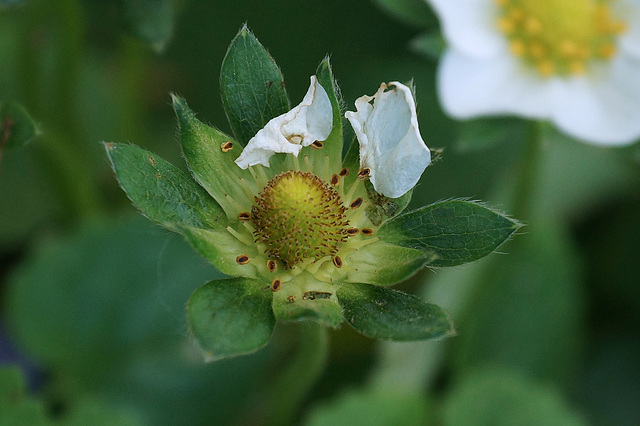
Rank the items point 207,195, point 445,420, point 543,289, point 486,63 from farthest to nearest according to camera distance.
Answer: point 543,289 → point 445,420 → point 486,63 → point 207,195

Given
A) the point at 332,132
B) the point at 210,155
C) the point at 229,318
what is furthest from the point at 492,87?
the point at 229,318

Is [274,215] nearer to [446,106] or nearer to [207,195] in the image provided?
[207,195]

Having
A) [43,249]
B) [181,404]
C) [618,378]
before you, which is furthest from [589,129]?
[43,249]

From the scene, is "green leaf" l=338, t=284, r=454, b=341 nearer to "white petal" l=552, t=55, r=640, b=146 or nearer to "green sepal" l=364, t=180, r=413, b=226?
"green sepal" l=364, t=180, r=413, b=226

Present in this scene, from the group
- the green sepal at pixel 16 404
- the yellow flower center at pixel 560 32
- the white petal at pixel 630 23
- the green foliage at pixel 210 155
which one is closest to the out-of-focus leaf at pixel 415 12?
the yellow flower center at pixel 560 32

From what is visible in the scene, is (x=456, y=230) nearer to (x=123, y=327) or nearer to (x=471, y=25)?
(x=471, y=25)

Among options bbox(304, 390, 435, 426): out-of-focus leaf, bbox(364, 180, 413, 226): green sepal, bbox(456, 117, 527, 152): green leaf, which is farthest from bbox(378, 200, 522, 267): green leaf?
bbox(304, 390, 435, 426): out-of-focus leaf

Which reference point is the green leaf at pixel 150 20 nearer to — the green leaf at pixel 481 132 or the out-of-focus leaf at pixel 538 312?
the green leaf at pixel 481 132
